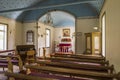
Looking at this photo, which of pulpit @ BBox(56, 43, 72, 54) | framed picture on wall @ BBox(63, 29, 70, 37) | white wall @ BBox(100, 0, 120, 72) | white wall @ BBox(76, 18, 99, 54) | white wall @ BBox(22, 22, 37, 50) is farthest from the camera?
framed picture on wall @ BBox(63, 29, 70, 37)

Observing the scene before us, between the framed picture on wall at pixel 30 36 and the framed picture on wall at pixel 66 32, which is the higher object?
the framed picture on wall at pixel 66 32

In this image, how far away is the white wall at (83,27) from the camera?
331 inches

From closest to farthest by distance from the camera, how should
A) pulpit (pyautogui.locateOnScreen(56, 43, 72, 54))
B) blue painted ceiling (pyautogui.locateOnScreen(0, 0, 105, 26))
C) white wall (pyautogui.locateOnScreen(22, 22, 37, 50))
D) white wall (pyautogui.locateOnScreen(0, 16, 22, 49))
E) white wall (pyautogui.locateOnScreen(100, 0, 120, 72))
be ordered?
white wall (pyautogui.locateOnScreen(100, 0, 120, 72)) < blue painted ceiling (pyautogui.locateOnScreen(0, 0, 105, 26)) < white wall (pyautogui.locateOnScreen(0, 16, 22, 49)) < white wall (pyautogui.locateOnScreen(22, 22, 37, 50)) < pulpit (pyautogui.locateOnScreen(56, 43, 72, 54))

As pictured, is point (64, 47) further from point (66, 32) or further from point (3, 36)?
point (3, 36)

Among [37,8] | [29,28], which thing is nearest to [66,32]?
[29,28]

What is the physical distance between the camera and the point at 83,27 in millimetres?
8531

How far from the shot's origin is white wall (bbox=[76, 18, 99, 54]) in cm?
841

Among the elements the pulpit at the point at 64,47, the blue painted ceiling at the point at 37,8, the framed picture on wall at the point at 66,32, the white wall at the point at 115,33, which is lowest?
the pulpit at the point at 64,47

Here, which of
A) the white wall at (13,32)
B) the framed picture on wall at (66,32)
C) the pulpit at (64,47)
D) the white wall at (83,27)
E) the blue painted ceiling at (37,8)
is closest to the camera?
the blue painted ceiling at (37,8)

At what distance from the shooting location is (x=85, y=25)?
851 cm

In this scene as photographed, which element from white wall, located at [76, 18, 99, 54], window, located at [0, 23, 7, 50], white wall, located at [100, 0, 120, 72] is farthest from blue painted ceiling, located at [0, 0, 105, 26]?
white wall, located at [100, 0, 120, 72]

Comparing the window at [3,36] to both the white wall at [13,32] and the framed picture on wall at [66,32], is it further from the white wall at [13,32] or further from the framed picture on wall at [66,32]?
the framed picture on wall at [66,32]

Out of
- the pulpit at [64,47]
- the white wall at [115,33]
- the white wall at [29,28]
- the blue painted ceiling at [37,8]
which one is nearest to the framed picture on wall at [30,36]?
the white wall at [29,28]

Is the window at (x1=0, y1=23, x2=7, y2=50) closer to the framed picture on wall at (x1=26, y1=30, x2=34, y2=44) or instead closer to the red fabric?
the framed picture on wall at (x1=26, y1=30, x2=34, y2=44)
